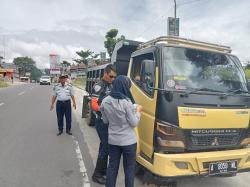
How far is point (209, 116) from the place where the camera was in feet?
15.1

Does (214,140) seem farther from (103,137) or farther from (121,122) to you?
(103,137)

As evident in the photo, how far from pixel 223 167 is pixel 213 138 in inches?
16.1

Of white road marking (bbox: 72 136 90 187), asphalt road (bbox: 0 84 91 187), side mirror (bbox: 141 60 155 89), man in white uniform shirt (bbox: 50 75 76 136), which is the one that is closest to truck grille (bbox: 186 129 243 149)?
side mirror (bbox: 141 60 155 89)

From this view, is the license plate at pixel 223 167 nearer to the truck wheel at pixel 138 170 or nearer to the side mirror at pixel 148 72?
the truck wheel at pixel 138 170

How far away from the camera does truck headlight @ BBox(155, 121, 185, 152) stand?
4.54m

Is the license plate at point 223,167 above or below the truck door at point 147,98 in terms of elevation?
below

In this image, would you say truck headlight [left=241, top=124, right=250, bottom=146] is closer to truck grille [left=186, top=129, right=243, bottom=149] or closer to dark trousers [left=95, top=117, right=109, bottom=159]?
truck grille [left=186, top=129, right=243, bottom=149]

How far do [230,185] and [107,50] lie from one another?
31.6 meters


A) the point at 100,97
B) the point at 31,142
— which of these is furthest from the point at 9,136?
the point at 100,97

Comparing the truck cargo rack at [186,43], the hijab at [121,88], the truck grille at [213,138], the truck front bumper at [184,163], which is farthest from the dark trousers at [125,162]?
the truck cargo rack at [186,43]

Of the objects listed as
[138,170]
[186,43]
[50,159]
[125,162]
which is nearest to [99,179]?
[138,170]

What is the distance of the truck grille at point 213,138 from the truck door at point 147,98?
56cm

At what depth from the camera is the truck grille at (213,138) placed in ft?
15.1

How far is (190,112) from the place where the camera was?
453 cm
